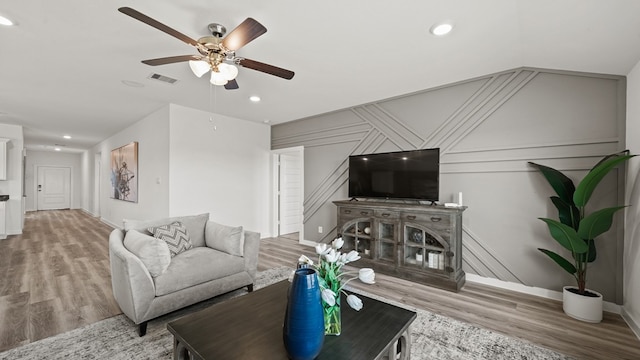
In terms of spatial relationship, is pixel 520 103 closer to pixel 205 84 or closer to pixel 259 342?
pixel 259 342

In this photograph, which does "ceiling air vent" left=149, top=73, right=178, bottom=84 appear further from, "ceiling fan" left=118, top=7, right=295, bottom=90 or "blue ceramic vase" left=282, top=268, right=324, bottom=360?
"blue ceramic vase" left=282, top=268, right=324, bottom=360

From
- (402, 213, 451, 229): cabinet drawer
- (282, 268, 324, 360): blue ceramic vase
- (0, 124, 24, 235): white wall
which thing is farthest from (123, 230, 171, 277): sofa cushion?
(0, 124, 24, 235): white wall

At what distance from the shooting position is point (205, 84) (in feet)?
11.7

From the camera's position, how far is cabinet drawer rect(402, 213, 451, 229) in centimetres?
311

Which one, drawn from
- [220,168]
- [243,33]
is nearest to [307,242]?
[220,168]

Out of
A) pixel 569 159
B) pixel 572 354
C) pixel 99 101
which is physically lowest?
pixel 572 354

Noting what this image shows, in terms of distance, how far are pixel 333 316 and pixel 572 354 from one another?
195 cm

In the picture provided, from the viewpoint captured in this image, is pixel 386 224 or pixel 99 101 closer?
pixel 386 224

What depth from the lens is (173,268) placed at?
238 cm

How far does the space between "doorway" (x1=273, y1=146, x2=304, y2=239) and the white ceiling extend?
2.21 m

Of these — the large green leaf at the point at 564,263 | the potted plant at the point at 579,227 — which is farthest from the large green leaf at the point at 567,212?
the large green leaf at the point at 564,263

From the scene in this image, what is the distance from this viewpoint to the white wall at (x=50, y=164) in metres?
10.2

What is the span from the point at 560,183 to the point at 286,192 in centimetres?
475

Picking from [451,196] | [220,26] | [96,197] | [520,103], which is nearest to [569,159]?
[520,103]
